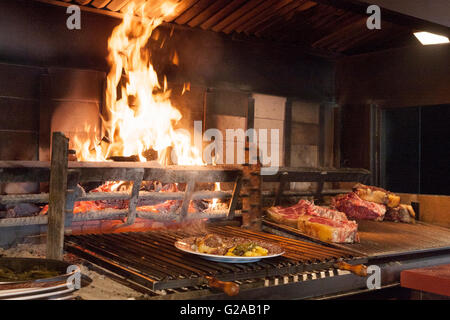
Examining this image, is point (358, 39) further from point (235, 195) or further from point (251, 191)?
point (235, 195)

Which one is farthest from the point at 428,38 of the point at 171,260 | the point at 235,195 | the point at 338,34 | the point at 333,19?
the point at 171,260

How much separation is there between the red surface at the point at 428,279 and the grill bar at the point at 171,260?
0.53 metres

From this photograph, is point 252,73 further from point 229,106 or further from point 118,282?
point 118,282

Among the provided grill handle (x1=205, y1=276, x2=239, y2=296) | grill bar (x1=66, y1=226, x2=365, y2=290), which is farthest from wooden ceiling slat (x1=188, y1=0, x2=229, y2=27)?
grill handle (x1=205, y1=276, x2=239, y2=296)

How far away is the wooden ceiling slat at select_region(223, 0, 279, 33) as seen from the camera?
560cm

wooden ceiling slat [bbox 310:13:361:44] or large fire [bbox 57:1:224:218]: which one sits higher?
wooden ceiling slat [bbox 310:13:361:44]

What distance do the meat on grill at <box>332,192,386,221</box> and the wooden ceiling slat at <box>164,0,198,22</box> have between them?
315cm

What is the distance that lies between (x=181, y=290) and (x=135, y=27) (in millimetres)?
3928

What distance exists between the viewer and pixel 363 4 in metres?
4.44

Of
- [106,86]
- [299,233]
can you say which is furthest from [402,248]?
[106,86]

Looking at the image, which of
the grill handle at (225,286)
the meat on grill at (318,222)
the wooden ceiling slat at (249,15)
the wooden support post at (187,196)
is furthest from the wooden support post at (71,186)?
the wooden ceiling slat at (249,15)

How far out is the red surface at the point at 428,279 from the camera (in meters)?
3.92

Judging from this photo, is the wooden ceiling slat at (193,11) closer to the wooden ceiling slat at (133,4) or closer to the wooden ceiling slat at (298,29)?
the wooden ceiling slat at (133,4)

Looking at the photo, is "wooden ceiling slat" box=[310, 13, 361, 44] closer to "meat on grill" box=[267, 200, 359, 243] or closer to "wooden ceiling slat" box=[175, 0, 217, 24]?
"wooden ceiling slat" box=[175, 0, 217, 24]
